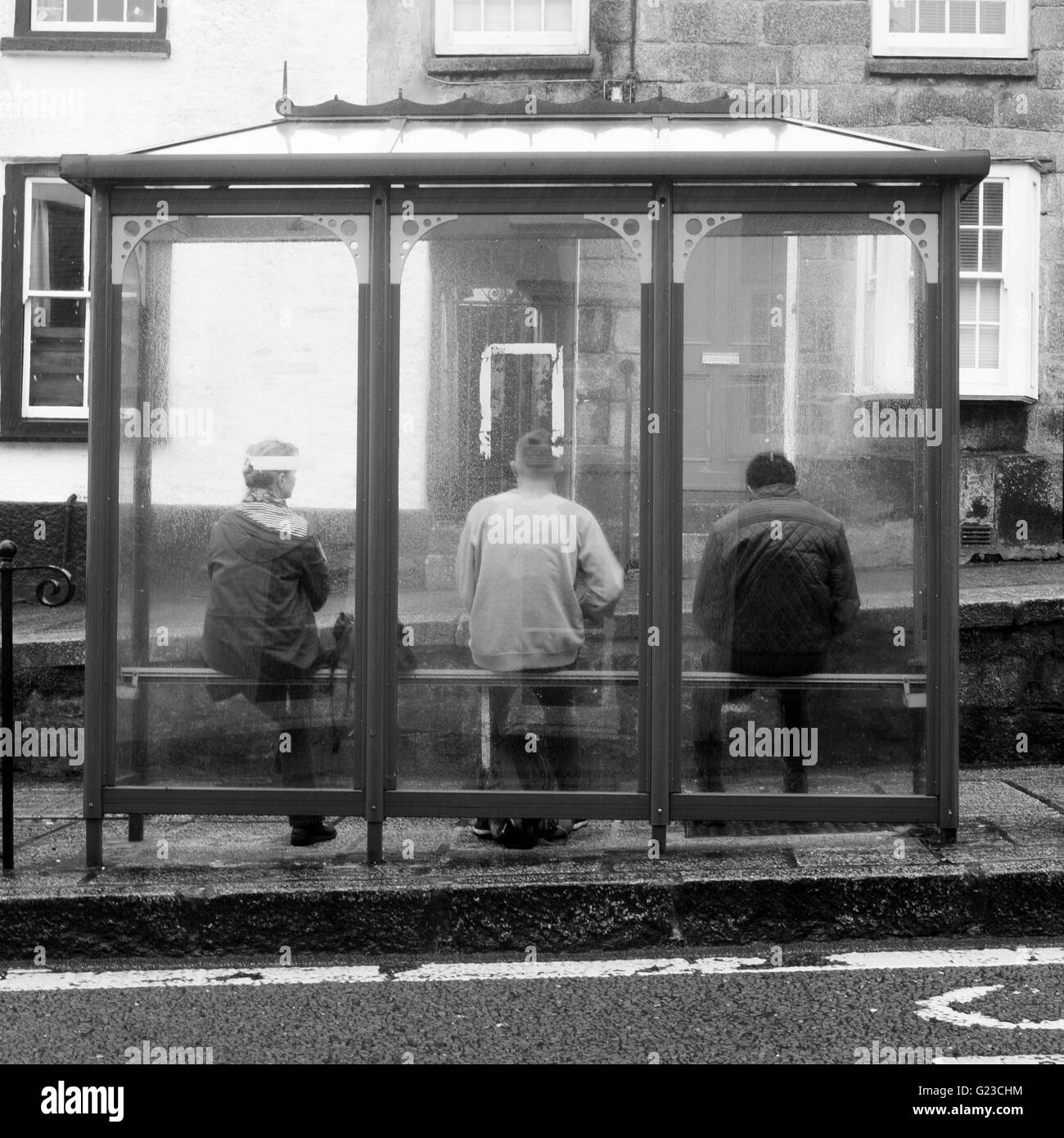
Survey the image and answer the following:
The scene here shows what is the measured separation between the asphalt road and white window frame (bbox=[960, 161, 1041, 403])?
847cm

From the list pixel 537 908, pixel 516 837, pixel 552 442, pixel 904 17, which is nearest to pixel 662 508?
pixel 552 442

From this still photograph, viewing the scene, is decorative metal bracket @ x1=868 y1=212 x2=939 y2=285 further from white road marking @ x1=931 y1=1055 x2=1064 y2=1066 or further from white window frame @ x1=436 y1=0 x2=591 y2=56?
white window frame @ x1=436 y1=0 x2=591 y2=56

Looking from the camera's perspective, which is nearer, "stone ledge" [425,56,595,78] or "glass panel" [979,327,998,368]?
"stone ledge" [425,56,595,78]

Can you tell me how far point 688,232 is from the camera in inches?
239

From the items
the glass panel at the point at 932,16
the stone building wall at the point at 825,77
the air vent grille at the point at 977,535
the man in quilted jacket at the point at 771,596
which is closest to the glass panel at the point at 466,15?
the stone building wall at the point at 825,77

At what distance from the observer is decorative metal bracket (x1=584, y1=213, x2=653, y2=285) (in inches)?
238

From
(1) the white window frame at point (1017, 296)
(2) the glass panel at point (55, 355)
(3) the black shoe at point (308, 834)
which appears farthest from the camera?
(2) the glass panel at point (55, 355)

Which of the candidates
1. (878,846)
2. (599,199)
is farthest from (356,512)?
(878,846)

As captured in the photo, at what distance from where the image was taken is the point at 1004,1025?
4.43 meters

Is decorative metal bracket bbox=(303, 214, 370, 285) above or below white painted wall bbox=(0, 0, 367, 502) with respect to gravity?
below

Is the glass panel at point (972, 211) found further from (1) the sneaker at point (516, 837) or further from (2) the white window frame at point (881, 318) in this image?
(1) the sneaker at point (516, 837)

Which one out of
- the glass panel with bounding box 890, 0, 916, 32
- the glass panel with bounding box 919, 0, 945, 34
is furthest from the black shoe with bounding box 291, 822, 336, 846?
the glass panel with bounding box 919, 0, 945, 34

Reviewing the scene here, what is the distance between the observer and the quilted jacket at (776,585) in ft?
20.4

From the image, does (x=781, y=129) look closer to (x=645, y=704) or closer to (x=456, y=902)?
(x=645, y=704)
